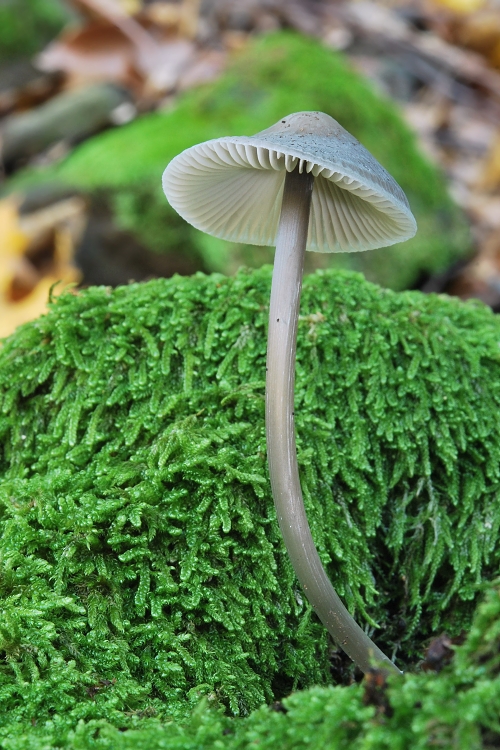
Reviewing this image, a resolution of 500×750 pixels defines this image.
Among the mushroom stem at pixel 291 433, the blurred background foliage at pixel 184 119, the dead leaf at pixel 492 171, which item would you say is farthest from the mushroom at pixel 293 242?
the dead leaf at pixel 492 171

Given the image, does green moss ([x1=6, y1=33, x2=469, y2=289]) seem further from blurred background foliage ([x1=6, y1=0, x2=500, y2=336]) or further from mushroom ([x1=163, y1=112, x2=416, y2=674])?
mushroom ([x1=163, y1=112, x2=416, y2=674])

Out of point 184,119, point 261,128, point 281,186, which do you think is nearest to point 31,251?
point 184,119

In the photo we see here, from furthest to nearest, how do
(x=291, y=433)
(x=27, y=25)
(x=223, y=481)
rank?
(x=27, y=25)
(x=223, y=481)
(x=291, y=433)

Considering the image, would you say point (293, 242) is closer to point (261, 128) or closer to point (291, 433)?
point (291, 433)

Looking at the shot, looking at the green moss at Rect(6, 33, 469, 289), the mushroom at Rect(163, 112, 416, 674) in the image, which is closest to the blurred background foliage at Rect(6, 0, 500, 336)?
the green moss at Rect(6, 33, 469, 289)

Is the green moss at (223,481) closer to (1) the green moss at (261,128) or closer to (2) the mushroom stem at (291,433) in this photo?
(2) the mushroom stem at (291,433)

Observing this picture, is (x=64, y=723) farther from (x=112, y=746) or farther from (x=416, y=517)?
(x=416, y=517)

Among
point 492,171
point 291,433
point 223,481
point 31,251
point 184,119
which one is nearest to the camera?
point 291,433
